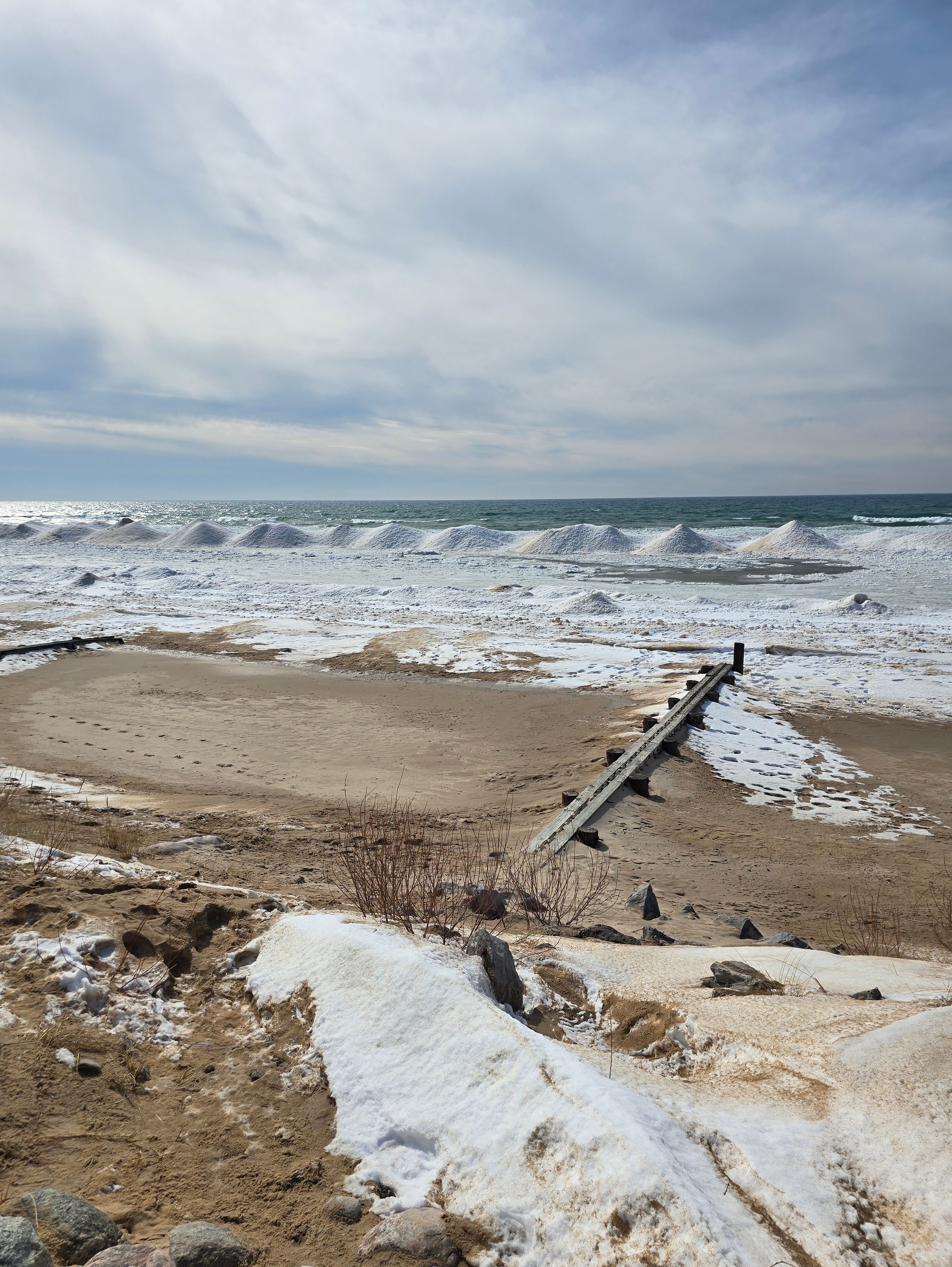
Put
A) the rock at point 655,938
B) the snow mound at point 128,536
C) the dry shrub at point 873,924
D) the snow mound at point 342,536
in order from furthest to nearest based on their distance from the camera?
the snow mound at point 128,536 < the snow mound at point 342,536 < the dry shrub at point 873,924 < the rock at point 655,938

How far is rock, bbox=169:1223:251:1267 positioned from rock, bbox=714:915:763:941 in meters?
3.34

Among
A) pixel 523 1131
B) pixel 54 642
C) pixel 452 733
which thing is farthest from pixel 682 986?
pixel 54 642

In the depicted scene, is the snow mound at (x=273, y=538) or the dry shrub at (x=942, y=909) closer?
the dry shrub at (x=942, y=909)

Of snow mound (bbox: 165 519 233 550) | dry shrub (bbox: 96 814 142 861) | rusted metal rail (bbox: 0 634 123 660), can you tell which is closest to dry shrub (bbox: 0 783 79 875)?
dry shrub (bbox: 96 814 142 861)

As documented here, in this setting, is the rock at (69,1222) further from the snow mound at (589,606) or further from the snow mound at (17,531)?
the snow mound at (17,531)

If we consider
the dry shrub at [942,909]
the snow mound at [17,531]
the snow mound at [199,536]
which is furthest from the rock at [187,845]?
the snow mound at [17,531]

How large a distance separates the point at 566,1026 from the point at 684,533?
37.6 metres

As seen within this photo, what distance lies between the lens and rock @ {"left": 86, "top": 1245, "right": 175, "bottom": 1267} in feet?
5.41

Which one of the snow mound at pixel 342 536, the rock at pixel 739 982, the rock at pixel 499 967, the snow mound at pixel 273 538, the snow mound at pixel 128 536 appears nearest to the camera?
the rock at pixel 499 967

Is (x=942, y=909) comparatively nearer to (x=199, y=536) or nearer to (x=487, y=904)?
(x=487, y=904)

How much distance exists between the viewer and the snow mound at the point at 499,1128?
1758 millimetres

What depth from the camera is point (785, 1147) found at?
202 cm

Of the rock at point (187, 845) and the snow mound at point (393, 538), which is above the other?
the snow mound at point (393, 538)

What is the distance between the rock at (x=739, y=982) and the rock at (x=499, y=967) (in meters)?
0.89
